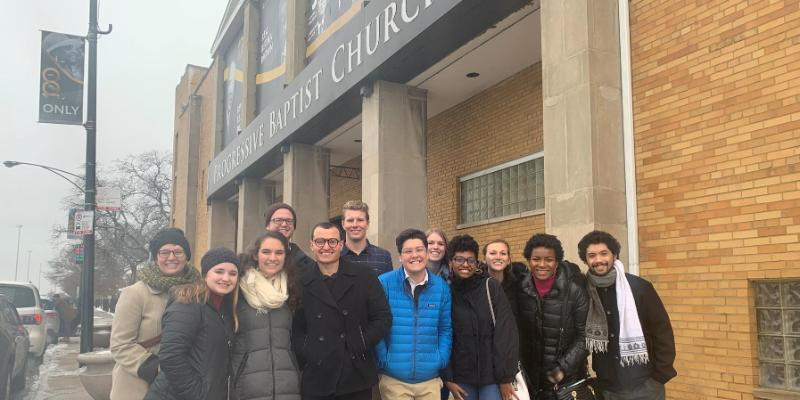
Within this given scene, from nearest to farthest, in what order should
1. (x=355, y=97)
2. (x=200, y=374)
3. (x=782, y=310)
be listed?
(x=200, y=374) → (x=782, y=310) → (x=355, y=97)

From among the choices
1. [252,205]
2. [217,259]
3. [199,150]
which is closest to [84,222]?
[252,205]

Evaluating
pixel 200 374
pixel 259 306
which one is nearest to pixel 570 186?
pixel 259 306

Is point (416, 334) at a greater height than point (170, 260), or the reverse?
point (170, 260)

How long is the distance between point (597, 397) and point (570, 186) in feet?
8.28

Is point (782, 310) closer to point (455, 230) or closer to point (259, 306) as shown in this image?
point (259, 306)

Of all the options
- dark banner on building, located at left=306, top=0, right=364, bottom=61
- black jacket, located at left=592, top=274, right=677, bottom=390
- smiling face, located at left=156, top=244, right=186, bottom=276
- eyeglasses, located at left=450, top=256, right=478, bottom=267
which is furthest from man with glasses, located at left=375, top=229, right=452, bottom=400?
dark banner on building, located at left=306, top=0, right=364, bottom=61

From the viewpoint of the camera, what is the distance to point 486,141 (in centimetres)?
1108

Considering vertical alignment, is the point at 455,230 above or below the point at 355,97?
below

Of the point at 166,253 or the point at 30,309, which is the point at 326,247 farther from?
the point at 30,309

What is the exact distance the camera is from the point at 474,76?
10.5m

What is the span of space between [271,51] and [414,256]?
14924mm

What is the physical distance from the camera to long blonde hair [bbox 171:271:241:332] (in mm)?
3535

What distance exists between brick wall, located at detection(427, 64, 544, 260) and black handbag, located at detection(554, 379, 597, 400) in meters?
5.49

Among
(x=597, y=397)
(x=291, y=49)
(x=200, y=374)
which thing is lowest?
(x=597, y=397)
